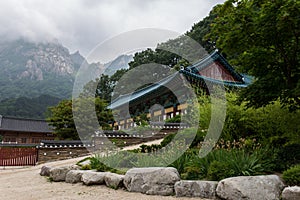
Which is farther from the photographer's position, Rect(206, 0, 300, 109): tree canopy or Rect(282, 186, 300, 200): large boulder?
Rect(206, 0, 300, 109): tree canopy

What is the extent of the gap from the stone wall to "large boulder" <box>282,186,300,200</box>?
9.87 m

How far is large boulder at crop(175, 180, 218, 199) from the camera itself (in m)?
4.45

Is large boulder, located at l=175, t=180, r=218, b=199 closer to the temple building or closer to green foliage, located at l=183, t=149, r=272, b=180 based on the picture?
green foliage, located at l=183, t=149, r=272, b=180

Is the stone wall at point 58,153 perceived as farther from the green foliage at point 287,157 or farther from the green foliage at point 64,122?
the green foliage at point 287,157

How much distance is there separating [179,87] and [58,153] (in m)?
8.19

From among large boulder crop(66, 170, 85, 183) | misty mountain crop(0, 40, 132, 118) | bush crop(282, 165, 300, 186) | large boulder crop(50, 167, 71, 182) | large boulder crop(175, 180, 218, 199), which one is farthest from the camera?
misty mountain crop(0, 40, 132, 118)

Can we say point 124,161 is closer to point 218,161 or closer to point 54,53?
point 218,161

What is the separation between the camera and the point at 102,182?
5.76 metres

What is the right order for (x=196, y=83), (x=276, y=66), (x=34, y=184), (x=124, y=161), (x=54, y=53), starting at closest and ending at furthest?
(x=276, y=66), (x=34, y=184), (x=124, y=161), (x=196, y=83), (x=54, y=53)

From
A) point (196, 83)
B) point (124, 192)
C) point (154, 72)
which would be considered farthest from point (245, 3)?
point (154, 72)

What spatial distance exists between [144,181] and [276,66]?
11.6 feet

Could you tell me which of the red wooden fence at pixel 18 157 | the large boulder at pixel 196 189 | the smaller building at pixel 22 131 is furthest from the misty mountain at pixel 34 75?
the large boulder at pixel 196 189

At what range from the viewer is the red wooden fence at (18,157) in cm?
1146

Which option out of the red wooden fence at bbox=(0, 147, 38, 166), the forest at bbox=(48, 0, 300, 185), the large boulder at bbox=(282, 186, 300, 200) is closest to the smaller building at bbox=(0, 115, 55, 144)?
the red wooden fence at bbox=(0, 147, 38, 166)
